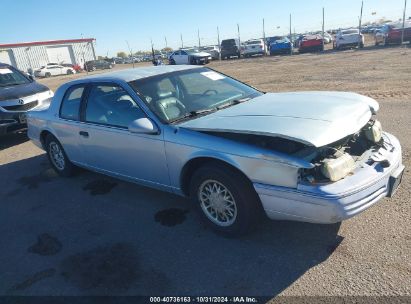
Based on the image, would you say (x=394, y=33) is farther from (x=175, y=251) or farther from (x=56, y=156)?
(x=175, y=251)

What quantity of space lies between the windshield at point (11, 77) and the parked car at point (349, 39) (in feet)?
76.8

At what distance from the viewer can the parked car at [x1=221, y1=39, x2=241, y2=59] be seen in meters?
33.7

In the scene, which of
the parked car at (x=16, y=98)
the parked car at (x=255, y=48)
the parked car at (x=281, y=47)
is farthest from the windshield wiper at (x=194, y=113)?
the parked car at (x=255, y=48)

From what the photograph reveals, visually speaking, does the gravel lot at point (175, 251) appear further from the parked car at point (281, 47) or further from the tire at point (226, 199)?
the parked car at point (281, 47)

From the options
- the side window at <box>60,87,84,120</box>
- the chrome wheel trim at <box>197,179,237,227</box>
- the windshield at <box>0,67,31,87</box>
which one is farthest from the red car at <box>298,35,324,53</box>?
the chrome wheel trim at <box>197,179,237,227</box>

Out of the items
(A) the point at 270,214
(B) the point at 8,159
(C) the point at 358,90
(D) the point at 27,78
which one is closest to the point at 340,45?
(C) the point at 358,90

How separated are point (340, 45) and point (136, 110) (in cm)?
2685

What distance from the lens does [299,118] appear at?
3.27 metres

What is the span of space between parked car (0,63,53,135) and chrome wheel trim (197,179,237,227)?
20.8ft

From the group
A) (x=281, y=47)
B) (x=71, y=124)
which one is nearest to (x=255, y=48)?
(x=281, y=47)

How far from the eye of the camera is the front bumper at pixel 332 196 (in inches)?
111

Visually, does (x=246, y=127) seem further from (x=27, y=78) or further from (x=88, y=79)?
(x=27, y=78)

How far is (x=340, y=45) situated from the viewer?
27.6 m

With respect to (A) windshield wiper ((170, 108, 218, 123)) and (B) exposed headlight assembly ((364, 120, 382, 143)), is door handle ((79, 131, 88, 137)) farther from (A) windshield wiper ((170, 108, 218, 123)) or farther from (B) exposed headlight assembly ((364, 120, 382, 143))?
(B) exposed headlight assembly ((364, 120, 382, 143))
